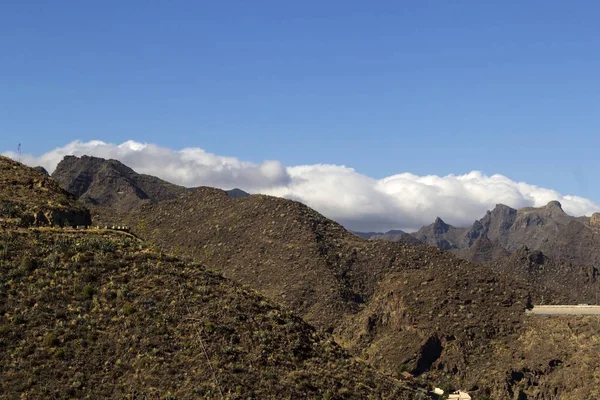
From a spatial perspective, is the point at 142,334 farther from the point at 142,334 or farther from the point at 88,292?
the point at 88,292

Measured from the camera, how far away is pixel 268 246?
172 meters

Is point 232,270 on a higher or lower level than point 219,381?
higher

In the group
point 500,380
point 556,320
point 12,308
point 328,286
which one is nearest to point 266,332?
point 12,308

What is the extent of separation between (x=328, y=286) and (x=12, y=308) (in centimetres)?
9000

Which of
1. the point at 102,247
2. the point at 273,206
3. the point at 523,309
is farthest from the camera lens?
the point at 273,206

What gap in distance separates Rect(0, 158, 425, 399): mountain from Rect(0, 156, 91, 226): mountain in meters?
4.58

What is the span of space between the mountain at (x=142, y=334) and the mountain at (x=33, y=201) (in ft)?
15.0

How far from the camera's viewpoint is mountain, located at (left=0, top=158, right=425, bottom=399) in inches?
2677

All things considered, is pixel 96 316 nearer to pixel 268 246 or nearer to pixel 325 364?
pixel 325 364

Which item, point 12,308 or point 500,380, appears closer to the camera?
point 12,308

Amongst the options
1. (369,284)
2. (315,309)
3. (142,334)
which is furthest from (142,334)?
(369,284)

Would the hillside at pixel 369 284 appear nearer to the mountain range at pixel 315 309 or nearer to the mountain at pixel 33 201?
the mountain range at pixel 315 309

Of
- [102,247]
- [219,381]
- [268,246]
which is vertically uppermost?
[268,246]

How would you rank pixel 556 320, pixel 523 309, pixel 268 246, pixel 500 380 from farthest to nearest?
pixel 268 246 < pixel 523 309 < pixel 556 320 < pixel 500 380
